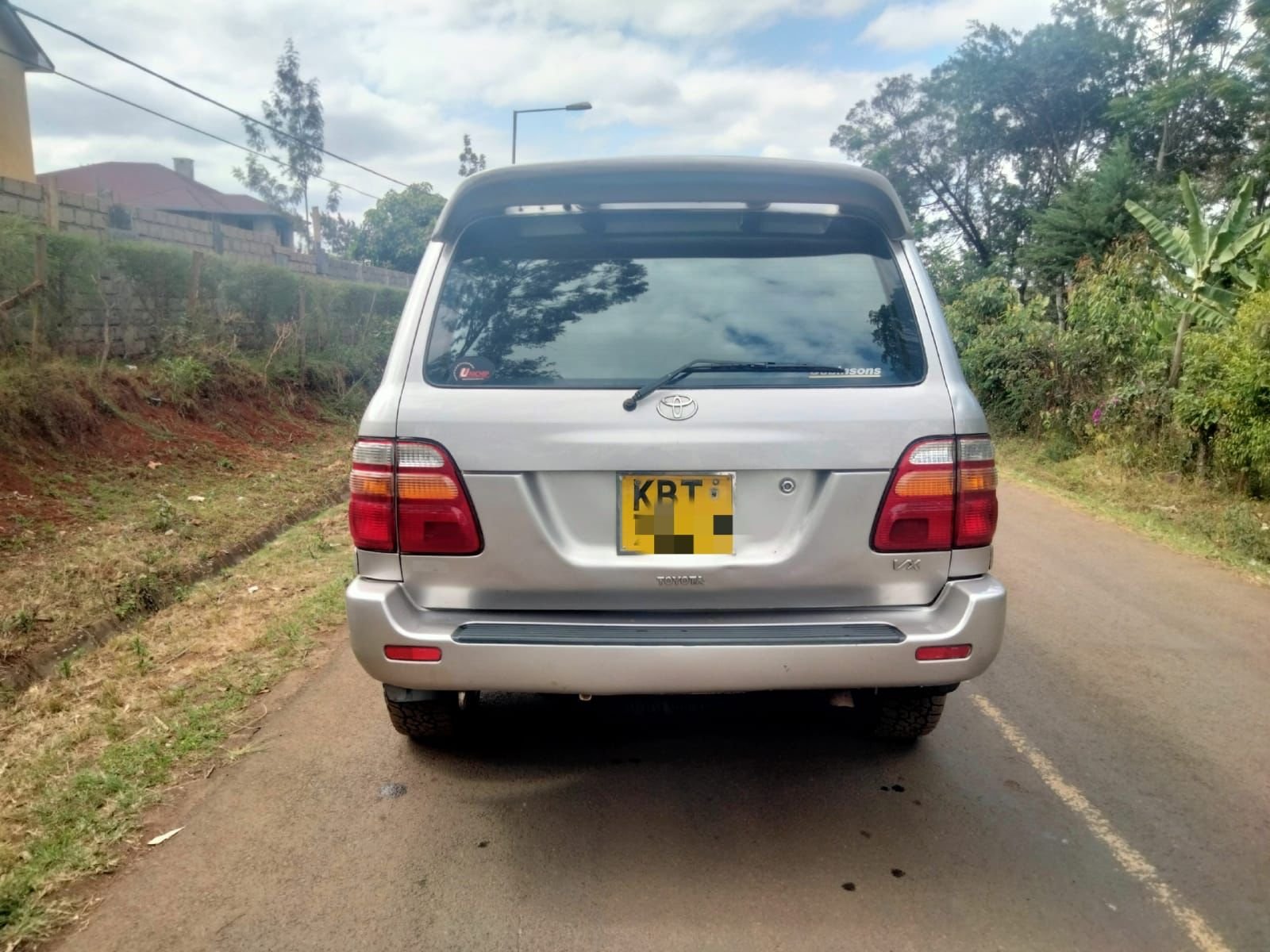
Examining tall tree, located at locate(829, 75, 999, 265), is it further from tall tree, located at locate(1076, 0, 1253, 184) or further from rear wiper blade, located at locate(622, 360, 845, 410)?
rear wiper blade, located at locate(622, 360, 845, 410)

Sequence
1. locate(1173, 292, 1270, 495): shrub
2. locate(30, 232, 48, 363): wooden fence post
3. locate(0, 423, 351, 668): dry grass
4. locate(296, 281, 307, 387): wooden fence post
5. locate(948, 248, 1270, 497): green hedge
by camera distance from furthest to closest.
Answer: locate(296, 281, 307, 387): wooden fence post < locate(30, 232, 48, 363): wooden fence post < locate(948, 248, 1270, 497): green hedge < locate(1173, 292, 1270, 495): shrub < locate(0, 423, 351, 668): dry grass

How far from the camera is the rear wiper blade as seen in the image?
2.63 meters

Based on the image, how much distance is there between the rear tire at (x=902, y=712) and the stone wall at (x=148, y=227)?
30.6 feet

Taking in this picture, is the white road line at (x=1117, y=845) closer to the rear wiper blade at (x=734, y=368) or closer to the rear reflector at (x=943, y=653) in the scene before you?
the rear reflector at (x=943, y=653)

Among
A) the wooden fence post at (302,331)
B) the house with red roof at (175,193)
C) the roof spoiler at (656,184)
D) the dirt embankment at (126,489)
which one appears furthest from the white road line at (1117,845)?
the house with red roof at (175,193)

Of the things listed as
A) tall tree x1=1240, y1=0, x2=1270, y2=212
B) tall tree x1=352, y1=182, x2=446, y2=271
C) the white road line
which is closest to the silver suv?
the white road line

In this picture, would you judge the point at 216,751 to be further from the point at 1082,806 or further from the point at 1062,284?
the point at 1062,284

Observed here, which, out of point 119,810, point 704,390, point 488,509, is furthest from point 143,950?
point 704,390

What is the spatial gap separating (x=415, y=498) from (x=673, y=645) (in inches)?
32.2

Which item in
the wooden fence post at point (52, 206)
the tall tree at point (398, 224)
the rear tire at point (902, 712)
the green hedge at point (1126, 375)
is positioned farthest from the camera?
the tall tree at point (398, 224)

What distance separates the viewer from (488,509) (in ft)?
8.52

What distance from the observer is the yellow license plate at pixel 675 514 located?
8.50ft

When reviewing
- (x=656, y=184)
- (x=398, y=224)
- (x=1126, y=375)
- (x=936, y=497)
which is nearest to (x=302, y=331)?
(x=1126, y=375)

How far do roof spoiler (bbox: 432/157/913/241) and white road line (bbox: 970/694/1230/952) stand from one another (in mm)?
1981
